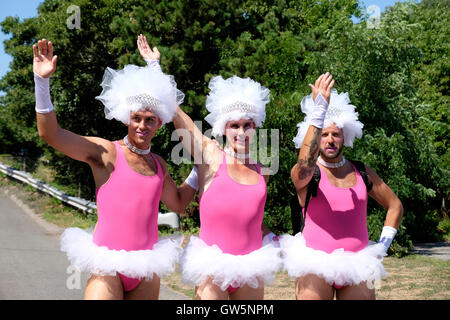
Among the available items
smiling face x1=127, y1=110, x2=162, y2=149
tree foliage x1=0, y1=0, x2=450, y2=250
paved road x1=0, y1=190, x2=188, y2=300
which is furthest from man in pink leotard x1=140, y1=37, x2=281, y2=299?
tree foliage x1=0, y1=0, x2=450, y2=250

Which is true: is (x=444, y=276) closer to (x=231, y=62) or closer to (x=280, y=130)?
(x=280, y=130)

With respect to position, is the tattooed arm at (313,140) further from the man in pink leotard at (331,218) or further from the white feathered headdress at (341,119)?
the white feathered headdress at (341,119)

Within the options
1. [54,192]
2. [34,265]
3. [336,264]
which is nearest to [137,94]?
[336,264]

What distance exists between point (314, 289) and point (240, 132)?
1.19 m

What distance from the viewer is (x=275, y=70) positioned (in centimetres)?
1223

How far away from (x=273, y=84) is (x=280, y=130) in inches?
54.0

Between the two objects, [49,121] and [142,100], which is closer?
[49,121]

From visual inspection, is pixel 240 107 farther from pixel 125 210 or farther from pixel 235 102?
pixel 125 210

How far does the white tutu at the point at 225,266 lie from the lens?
11.0 ft

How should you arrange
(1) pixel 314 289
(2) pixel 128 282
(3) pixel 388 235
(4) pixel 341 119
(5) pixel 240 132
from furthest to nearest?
(3) pixel 388 235
(4) pixel 341 119
(5) pixel 240 132
(1) pixel 314 289
(2) pixel 128 282

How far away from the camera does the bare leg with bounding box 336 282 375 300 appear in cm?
357

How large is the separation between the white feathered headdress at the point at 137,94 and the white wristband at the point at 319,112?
98cm

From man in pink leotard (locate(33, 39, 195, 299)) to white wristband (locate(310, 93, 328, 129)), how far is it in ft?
3.23

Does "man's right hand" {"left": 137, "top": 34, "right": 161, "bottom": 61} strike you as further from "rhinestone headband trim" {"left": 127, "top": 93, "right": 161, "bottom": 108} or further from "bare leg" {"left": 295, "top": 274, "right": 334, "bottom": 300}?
"bare leg" {"left": 295, "top": 274, "right": 334, "bottom": 300}
